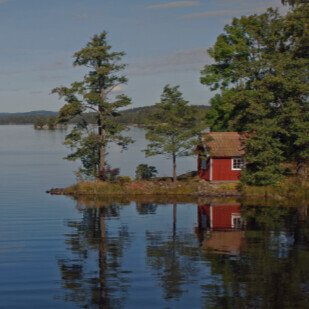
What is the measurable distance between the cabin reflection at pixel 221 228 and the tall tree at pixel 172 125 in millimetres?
9737

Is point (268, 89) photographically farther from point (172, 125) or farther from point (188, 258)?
point (188, 258)

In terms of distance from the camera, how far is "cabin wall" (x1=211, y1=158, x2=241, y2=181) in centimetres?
5875

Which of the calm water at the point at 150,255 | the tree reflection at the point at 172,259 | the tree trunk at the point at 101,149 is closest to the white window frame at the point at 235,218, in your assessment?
the calm water at the point at 150,255

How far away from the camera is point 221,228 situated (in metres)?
40.9

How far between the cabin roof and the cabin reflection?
29.1 ft

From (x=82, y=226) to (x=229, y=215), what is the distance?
473 inches

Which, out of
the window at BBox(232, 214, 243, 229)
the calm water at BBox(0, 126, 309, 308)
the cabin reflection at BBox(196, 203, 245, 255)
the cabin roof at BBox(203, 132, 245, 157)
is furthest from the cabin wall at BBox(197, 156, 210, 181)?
the window at BBox(232, 214, 243, 229)

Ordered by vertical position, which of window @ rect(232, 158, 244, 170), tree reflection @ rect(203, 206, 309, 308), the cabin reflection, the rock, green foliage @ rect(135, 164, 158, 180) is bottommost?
tree reflection @ rect(203, 206, 309, 308)

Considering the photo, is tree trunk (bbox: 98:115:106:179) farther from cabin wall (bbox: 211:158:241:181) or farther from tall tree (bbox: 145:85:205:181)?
cabin wall (bbox: 211:158:241:181)

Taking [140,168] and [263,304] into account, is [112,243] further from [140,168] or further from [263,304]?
[140,168]

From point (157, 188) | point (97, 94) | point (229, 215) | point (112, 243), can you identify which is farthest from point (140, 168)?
point (112, 243)

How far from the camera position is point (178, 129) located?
57750 mm

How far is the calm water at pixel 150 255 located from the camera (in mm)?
24625

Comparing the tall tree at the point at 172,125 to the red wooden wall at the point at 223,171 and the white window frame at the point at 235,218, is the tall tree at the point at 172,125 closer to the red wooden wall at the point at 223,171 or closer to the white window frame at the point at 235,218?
the red wooden wall at the point at 223,171
